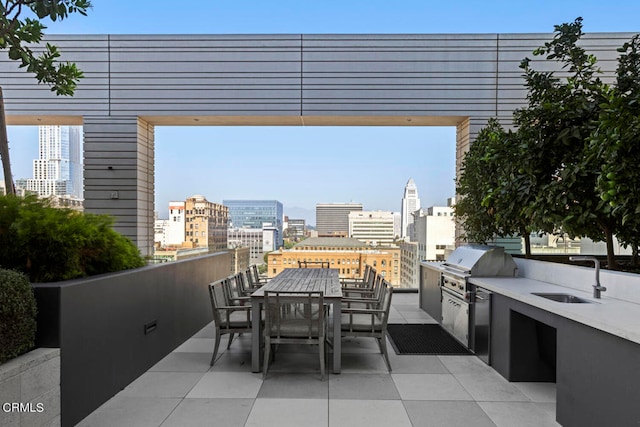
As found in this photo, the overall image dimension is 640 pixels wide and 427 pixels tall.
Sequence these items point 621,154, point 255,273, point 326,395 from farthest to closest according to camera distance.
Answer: point 255,273 < point 326,395 < point 621,154

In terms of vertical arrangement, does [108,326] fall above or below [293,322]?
above

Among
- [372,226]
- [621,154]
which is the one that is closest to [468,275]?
[621,154]

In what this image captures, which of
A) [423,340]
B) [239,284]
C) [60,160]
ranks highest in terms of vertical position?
[60,160]

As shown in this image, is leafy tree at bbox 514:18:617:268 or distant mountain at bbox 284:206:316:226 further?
distant mountain at bbox 284:206:316:226

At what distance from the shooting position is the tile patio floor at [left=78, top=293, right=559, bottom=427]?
2.61 m

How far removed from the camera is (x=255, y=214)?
8.04 m

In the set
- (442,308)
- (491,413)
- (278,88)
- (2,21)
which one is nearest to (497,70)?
(278,88)

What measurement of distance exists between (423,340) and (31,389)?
373 cm

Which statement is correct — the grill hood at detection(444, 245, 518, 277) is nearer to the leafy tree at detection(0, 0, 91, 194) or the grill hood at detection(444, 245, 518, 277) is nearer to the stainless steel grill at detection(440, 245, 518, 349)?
the stainless steel grill at detection(440, 245, 518, 349)

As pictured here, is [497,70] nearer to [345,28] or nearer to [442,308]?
[345,28]

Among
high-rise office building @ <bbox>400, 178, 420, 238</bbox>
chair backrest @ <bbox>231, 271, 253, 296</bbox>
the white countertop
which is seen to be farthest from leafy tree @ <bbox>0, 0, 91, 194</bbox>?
high-rise office building @ <bbox>400, 178, 420, 238</bbox>

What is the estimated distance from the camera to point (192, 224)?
23.6ft

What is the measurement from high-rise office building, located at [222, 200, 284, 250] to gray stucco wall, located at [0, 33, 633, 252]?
1.77 meters

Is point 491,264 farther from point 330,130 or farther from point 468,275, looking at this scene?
point 330,130
